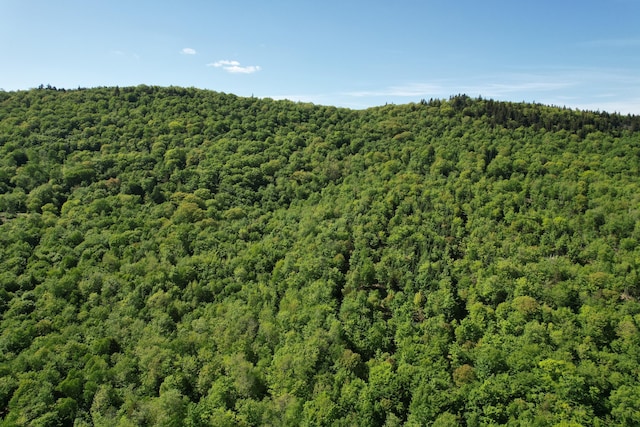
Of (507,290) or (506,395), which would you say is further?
(507,290)

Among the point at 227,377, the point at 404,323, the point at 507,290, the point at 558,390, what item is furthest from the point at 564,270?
the point at 227,377

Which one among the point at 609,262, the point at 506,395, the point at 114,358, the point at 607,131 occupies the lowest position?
the point at 114,358

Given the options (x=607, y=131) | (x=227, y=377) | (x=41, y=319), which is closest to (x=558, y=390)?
(x=227, y=377)

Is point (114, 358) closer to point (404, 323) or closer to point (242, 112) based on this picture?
point (404, 323)

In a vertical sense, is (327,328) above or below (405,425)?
above

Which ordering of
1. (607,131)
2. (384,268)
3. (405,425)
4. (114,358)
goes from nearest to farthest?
(405,425) < (114,358) < (384,268) < (607,131)

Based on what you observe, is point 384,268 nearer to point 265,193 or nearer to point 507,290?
point 507,290

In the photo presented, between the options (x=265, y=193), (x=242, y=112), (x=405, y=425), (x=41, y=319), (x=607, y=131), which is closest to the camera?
(x=405, y=425)
